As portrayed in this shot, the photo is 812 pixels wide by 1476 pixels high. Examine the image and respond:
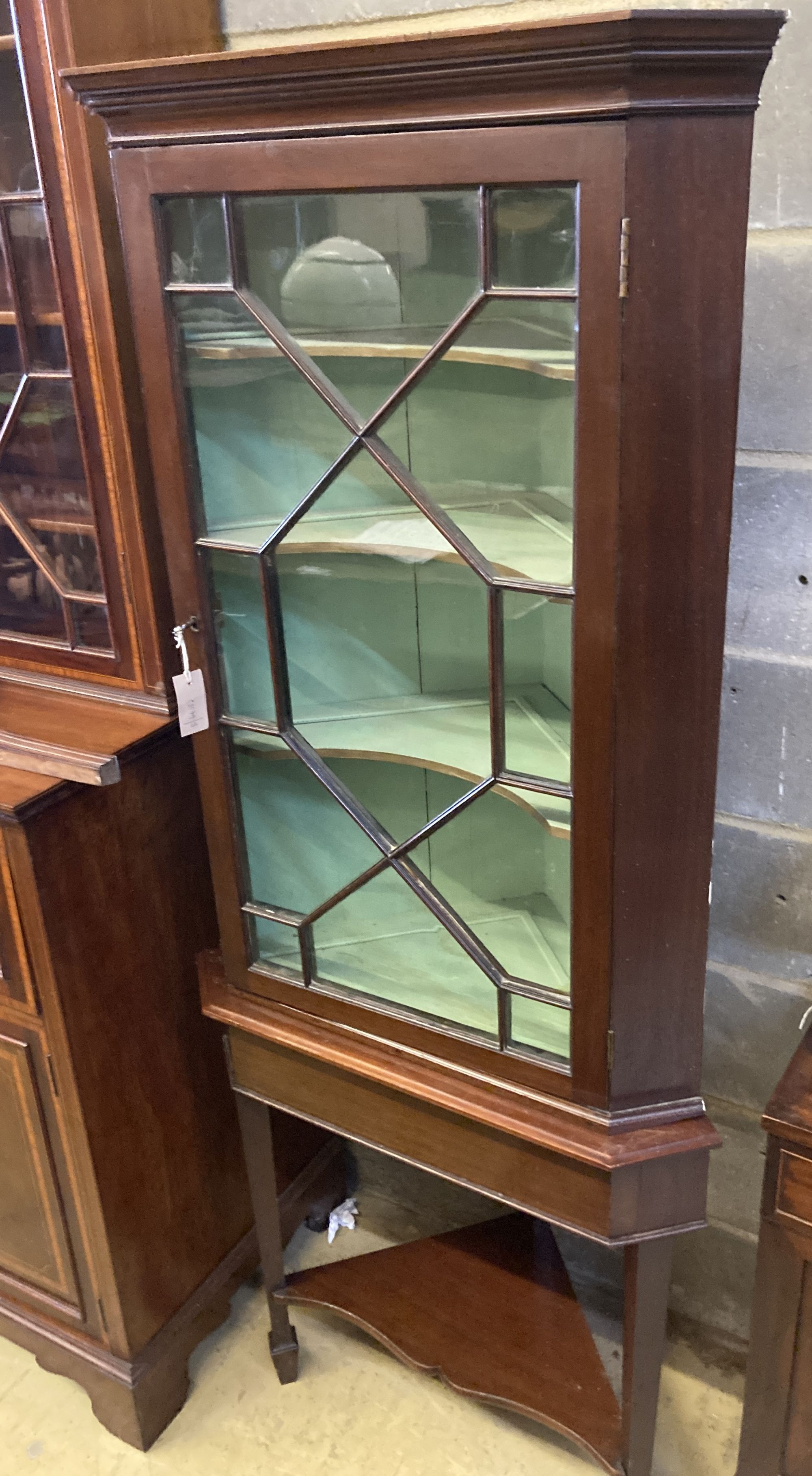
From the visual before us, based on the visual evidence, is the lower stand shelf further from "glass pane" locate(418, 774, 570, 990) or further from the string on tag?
the string on tag

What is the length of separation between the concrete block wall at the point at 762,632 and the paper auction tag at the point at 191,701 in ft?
1.85

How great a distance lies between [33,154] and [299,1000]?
902mm

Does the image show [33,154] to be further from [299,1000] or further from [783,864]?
[783,864]

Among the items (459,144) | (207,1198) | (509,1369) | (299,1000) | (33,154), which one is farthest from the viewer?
(207,1198)

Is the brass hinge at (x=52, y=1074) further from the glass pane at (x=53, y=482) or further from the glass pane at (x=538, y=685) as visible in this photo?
the glass pane at (x=538, y=685)

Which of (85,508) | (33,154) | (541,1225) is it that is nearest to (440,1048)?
→ (541,1225)

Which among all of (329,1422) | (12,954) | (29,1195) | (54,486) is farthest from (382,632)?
(329,1422)

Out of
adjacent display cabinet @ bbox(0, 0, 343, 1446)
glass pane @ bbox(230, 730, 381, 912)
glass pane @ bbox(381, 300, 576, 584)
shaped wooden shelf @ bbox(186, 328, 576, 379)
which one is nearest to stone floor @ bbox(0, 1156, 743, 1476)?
adjacent display cabinet @ bbox(0, 0, 343, 1446)

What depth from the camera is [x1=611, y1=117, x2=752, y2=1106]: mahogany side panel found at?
71cm

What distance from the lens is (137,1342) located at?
136 cm

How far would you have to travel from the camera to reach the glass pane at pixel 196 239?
0.90 m

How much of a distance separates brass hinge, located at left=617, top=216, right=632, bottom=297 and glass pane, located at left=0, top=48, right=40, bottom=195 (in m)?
0.65

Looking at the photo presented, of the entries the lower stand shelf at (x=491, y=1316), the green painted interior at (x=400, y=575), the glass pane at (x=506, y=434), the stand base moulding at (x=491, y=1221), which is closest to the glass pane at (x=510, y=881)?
the green painted interior at (x=400, y=575)

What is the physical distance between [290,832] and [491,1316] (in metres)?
0.72
